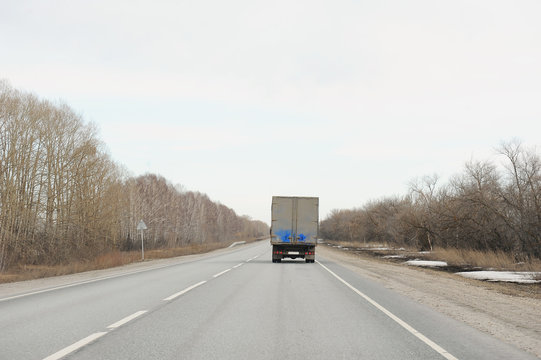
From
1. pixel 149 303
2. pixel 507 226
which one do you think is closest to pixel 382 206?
pixel 507 226

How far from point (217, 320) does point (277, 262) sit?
18.1 meters

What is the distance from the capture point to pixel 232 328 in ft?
20.4

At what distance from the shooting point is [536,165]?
24.4m

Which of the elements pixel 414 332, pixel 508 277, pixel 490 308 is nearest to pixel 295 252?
pixel 508 277

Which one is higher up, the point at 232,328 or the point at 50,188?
the point at 50,188

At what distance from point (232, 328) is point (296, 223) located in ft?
57.0

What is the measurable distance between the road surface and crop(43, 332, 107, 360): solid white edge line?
1 cm

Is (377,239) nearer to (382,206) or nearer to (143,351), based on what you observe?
(382,206)

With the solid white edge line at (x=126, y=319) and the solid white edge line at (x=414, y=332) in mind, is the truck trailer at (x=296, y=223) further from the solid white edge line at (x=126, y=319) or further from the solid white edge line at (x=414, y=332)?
the solid white edge line at (x=126, y=319)

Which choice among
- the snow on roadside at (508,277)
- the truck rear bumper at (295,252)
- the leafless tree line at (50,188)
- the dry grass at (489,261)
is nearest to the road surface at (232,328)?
the snow on roadside at (508,277)

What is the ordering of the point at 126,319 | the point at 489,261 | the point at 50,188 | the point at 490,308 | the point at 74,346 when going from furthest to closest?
1. the point at 50,188
2. the point at 489,261
3. the point at 490,308
4. the point at 126,319
5. the point at 74,346

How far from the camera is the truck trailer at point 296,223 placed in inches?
920

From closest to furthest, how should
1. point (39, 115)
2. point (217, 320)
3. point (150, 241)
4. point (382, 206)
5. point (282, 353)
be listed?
point (282, 353)
point (217, 320)
point (39, 115)
point (150, 241)
point (382, 206)

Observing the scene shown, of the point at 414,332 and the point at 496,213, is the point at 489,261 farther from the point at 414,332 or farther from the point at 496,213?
the point at 414,332
